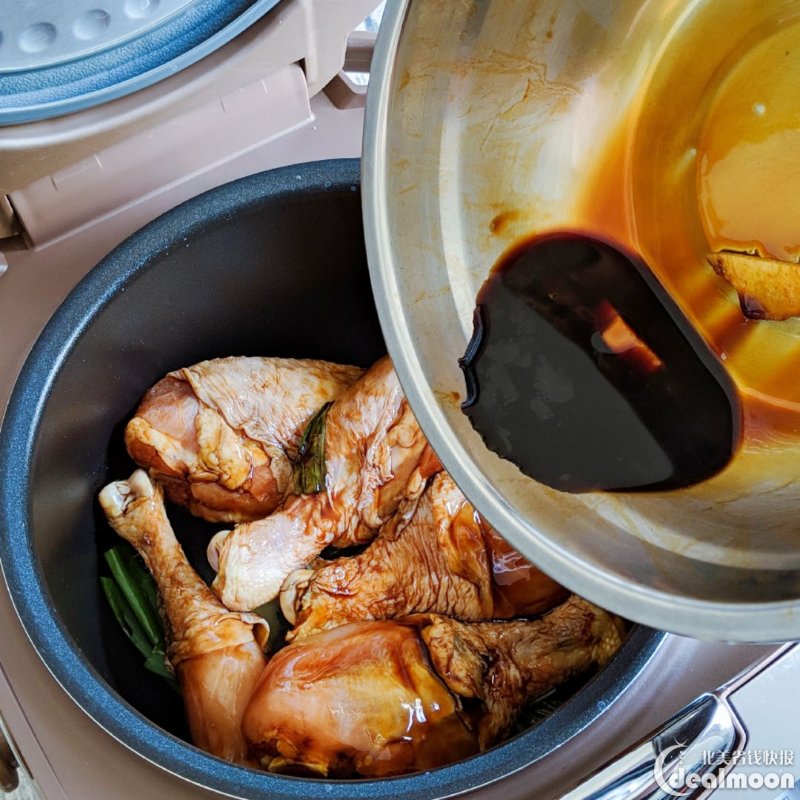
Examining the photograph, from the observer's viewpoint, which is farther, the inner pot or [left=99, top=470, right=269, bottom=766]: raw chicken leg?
[left=99, top=470, right=269, bottom=766]: raw chicken leg

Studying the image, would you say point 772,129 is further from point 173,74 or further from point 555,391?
point 173,74

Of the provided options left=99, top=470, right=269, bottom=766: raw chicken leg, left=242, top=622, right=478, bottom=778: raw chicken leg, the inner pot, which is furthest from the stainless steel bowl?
left=99, top=470, right=269, bottom=766: raw chicken leg

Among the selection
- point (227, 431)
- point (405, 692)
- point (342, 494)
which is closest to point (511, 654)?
point (405, 692)

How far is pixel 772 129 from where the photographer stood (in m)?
0.78

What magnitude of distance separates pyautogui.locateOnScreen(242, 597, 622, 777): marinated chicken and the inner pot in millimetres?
111

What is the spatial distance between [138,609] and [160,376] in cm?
28

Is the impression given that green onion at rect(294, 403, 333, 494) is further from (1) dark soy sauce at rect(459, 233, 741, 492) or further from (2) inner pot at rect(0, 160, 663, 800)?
(1) dark soy sauce at rect(459, 233, 741, 492)

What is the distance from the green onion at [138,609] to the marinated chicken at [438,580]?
148 millimetres

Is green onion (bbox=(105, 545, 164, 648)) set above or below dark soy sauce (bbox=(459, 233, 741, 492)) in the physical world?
below

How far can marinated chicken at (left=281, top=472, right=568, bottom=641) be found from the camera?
0.99m

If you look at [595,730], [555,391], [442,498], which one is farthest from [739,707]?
[442,498]

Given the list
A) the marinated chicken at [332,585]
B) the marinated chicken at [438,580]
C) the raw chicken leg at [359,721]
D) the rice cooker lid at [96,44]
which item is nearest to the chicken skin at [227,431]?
the marinated chicken at [332,585]

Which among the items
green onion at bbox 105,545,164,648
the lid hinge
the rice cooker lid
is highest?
the rice cooker lid

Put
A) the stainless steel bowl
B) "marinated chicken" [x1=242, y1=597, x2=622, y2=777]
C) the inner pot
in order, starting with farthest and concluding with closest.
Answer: "marinated chicken" [x1=242, y1=597, x2=622, y2=777] → the inner pot → the stainless steel bowl
